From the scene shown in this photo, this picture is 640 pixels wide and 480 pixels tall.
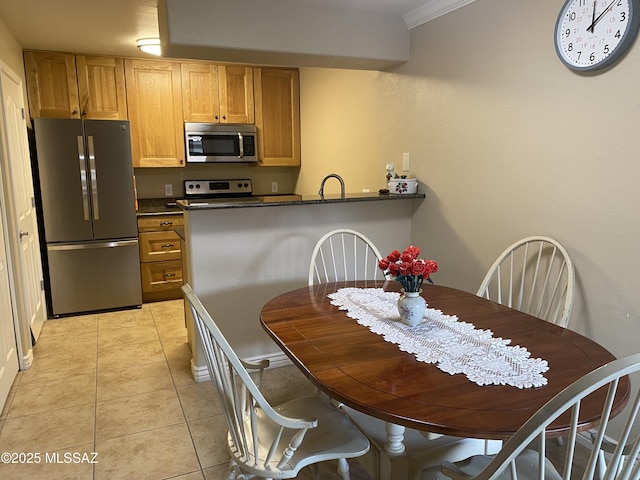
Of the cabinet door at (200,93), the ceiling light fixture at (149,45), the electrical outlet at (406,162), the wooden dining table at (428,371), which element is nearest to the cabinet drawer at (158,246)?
the cabinet door at (200,93)

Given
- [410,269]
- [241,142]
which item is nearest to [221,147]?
[241,142]

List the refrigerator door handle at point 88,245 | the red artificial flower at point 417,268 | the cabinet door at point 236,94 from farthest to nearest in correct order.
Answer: the cabinet door at point 236,94 → the refrigerator door handle at point 88,245 → the red artificial flower at point 417,268

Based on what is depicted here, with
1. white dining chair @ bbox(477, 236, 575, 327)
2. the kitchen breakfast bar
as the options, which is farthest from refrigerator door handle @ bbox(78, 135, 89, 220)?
white dining chair @ bbox(477, 236, 575, 327)

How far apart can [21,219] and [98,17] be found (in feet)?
4.88

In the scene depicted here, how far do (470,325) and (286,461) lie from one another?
0.84 metres

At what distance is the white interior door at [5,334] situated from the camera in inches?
101

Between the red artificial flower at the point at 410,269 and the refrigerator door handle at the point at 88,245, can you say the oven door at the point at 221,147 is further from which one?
the red artificial flower at the point at 410,269

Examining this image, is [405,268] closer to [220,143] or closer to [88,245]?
[88,245]

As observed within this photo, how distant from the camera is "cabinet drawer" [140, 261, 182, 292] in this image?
4.42 meters

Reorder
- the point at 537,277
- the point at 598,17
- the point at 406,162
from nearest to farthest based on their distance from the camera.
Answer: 1. the point at 598,17
2. the point at 537,277
3. the point at 406,162

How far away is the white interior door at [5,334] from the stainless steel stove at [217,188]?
7.36 feet

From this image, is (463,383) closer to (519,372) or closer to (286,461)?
(519,372)

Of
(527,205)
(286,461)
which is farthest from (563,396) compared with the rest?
(527,205)

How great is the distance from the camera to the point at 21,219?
10.6ft
